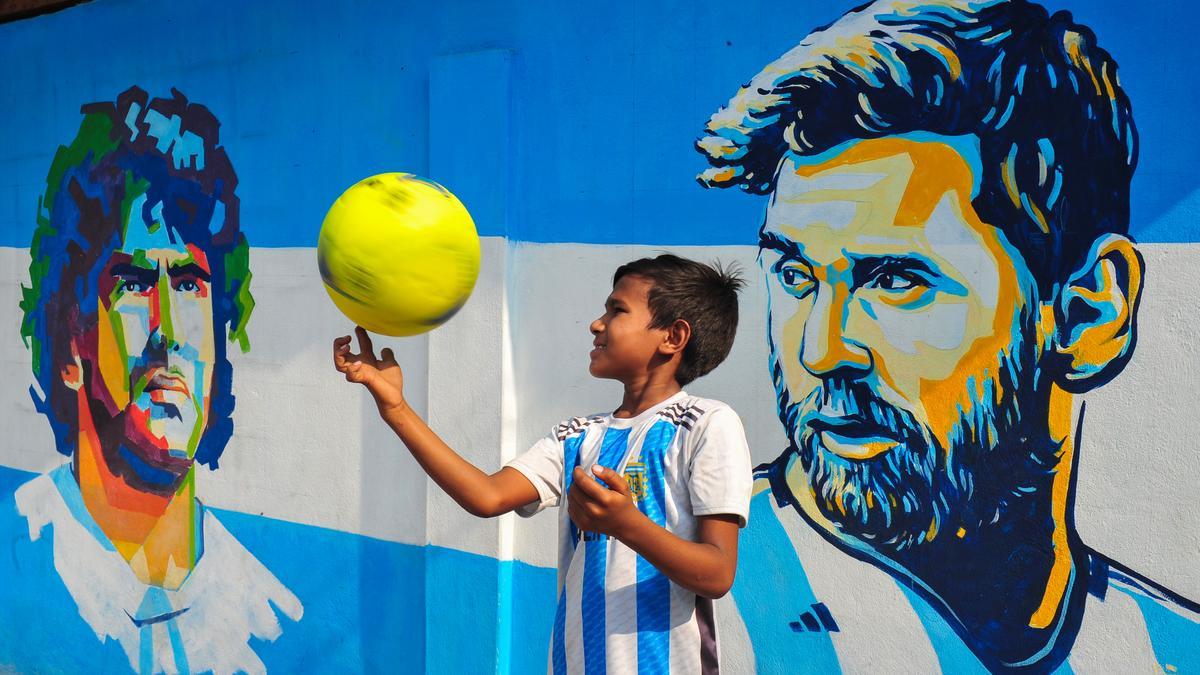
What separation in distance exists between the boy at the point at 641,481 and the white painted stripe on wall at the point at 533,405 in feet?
2.97

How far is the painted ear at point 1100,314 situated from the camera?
2.50 m

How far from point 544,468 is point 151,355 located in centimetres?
294

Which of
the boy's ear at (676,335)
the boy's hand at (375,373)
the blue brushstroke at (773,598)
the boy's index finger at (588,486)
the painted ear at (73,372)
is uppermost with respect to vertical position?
the painted ear at (73,372)

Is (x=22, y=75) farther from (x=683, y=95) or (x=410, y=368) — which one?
(x=683, y=95)

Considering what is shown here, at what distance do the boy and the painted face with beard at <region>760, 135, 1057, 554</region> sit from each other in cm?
74

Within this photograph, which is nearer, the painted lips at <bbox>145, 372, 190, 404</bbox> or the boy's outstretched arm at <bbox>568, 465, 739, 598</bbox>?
the boy's outstretched arm at <bbox>568, 465, 739, 598</bbox>

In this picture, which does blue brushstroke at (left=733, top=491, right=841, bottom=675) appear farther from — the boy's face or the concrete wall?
the boy's face

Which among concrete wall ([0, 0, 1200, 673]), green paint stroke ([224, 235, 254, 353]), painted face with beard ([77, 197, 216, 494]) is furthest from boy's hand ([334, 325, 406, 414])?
painted face with beard ([77, 197, 216, 494])

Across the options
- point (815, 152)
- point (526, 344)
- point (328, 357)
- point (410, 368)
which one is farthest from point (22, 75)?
point (815, 152)

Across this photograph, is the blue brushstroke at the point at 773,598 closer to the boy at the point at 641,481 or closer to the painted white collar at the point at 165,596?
the boy at the point at 641,481

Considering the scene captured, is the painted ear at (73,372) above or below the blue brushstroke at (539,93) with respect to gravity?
below

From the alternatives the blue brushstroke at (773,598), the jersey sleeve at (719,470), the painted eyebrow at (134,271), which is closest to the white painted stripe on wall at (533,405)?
the blue brushstroke at (773,598)

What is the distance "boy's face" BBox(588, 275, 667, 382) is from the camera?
2102 millimetres

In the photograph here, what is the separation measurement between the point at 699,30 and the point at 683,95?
18 centimetres
